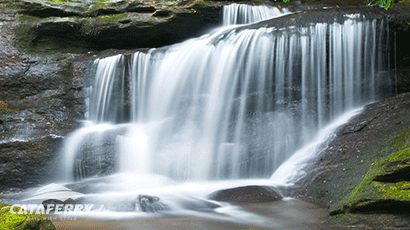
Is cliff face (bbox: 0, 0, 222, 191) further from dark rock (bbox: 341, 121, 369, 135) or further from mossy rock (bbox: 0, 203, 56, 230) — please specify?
dark rock (bbox: 341, 121, 369, 135)

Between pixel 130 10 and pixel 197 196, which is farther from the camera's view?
pixel 130 10

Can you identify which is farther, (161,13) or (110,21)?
(110,21)

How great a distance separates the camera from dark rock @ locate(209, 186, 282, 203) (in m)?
4.52

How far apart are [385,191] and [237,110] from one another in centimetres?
454

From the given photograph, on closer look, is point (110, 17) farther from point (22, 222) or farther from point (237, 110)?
point (22, 222)

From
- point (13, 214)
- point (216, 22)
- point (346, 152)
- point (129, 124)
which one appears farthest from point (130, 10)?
point (13, 214)

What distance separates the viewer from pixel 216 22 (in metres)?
10.3

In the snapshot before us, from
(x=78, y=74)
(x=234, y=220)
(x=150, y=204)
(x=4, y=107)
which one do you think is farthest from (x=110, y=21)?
(x=234, y=220)

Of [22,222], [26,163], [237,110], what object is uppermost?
[237,110]

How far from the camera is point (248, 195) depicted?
15.2 ft

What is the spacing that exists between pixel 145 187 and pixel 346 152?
135 inches

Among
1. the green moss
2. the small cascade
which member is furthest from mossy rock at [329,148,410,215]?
the green moss

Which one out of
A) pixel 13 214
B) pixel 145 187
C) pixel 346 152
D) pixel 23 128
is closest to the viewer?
pixel 13 214

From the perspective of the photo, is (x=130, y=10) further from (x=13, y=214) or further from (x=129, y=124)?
(x=13, y=214)
